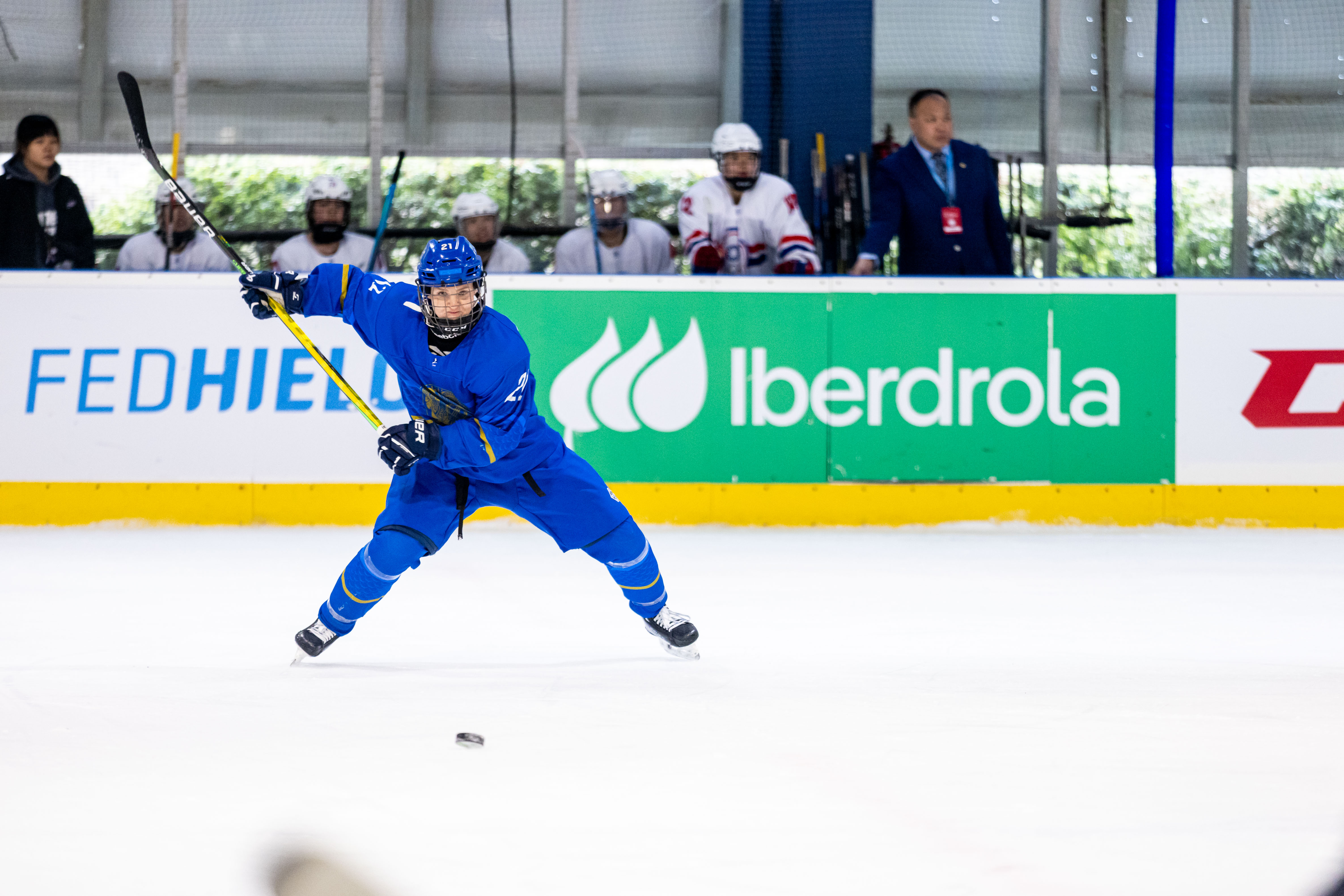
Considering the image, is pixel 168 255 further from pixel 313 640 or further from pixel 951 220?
pixel 313 640

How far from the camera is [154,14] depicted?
26.5 feet

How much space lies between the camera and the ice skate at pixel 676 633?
3555 mm

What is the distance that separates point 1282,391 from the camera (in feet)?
21.7

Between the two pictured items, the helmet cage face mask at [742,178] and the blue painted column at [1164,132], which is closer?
the blue painted column at [1164,132]

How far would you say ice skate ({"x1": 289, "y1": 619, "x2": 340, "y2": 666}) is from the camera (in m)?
3.43

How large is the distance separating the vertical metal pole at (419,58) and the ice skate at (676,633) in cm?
533

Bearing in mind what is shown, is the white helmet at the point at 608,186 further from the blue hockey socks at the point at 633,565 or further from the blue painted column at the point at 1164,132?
the blue hockey socks at the point at 633,565

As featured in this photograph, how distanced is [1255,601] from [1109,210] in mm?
4133

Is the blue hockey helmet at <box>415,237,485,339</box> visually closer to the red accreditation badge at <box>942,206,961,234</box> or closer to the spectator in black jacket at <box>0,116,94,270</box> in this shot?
the red accreditation badge at <box>942,206,961,234</box>

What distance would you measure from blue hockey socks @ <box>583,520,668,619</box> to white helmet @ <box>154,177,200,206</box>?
4.08 metres

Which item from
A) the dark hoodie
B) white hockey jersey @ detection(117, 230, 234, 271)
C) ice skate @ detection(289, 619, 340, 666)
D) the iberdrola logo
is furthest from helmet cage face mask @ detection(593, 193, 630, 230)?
ice skate @ detection(289, 619, 340, 666)

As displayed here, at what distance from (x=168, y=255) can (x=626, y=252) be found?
2.25m

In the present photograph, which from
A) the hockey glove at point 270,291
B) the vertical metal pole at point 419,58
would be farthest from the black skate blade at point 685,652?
the vertical metal pole at point 419,58

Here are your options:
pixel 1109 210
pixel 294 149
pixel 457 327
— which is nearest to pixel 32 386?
pixel 294 149
